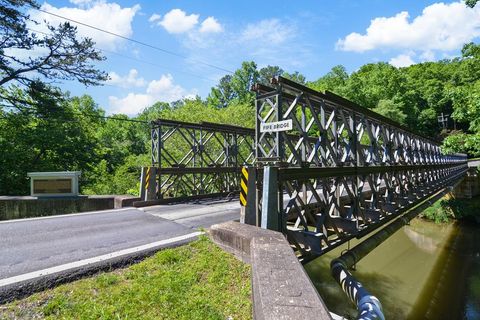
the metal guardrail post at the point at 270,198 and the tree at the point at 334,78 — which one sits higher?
the tree at the point at 334,78

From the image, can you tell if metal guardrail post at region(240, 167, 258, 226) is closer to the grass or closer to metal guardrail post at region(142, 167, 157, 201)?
the grass

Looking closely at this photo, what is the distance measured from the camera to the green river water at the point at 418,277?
31.9 feet

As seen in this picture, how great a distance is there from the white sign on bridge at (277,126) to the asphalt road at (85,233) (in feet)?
9.14

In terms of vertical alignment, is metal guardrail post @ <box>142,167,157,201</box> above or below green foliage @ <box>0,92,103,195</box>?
below

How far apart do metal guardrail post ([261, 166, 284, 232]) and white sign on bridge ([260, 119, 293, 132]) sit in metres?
0.68

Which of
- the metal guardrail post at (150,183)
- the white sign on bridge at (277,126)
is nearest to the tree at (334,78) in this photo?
the metal guardrail post at (150,183)

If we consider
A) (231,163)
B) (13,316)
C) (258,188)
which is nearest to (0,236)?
(13,316)

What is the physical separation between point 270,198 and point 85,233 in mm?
4165

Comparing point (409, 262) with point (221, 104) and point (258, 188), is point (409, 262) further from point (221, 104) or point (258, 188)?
point (221, 104)

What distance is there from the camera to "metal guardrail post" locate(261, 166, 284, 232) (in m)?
4.27

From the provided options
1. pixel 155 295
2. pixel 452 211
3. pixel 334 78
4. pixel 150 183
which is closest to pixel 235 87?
pixel 334 78

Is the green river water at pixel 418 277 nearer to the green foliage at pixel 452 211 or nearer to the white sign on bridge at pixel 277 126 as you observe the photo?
the green foliage at pixel 452 211

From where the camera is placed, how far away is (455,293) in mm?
11180

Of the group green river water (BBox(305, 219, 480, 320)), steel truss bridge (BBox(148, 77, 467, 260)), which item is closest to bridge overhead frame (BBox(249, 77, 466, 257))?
steel truss bridge (BBox(148, 77, 467, 260))
